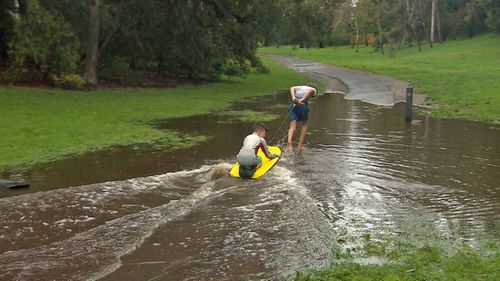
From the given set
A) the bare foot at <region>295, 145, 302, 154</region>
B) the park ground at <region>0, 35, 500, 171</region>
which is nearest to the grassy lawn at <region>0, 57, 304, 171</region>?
the park ground at <region>0, 35, 500, 171</region>

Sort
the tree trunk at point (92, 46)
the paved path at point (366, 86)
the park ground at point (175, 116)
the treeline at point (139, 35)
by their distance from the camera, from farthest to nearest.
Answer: the tree trunk at point (92, 46), the paved path at point (366, 86), the treeline at point (139, 35), the park ground at point (175, 116)

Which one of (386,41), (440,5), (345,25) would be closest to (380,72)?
(386,41)

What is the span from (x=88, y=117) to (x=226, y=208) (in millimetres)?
10525

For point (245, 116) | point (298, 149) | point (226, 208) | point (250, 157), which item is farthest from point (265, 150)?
point (245, 116)

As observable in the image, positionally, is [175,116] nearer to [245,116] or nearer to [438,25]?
→ [245,116]

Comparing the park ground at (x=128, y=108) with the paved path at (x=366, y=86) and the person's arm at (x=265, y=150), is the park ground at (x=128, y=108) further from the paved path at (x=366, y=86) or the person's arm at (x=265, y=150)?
the person's arm at (x=265, y=150)

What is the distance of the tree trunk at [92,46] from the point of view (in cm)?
Result: 2597

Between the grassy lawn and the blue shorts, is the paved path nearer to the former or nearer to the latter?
the grassy lawn

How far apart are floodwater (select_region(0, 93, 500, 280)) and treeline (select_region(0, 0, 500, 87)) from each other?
12903 millimetres

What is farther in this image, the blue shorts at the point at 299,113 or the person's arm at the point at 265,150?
the blue shorts at the point at 299,113

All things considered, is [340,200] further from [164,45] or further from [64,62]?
[164,45]

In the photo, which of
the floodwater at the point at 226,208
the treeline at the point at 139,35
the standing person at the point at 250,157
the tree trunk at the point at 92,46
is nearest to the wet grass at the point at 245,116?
the floodwater at the point at 226,208

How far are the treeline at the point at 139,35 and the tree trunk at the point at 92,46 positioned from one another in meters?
0.05

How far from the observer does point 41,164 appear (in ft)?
38.5
